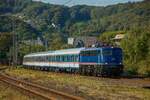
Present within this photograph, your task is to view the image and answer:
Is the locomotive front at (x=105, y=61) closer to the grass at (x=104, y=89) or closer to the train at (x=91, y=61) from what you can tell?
the train at (x=91, y=61)

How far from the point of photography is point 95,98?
21078 millimetres

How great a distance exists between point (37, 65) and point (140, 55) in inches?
1024

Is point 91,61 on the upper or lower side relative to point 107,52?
lower

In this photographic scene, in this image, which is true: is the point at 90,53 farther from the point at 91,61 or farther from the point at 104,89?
the point at 104,89

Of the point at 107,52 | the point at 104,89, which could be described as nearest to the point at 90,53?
the point at 107,52

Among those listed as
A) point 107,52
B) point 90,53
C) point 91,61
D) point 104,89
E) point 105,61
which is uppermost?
point 107,52

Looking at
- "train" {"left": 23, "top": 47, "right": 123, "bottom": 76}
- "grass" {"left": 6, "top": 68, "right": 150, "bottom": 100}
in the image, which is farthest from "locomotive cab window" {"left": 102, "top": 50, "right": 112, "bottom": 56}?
"grass" {"left": 6, "top": 68, "right": 150, "bottom": 100}

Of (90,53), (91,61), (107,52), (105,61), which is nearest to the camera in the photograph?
(105,61)

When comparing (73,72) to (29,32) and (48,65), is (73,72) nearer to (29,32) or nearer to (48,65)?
(48,65)

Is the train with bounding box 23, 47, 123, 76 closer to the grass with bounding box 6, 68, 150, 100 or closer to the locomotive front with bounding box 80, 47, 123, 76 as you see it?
the locomotive front with bounding box 80, 47, 123, 76

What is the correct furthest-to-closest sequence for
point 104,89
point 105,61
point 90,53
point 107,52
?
point 90,53 < point 107,52 < point 105,61 < point 104,89

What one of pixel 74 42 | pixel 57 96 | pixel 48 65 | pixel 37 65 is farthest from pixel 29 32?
pixel 57 96

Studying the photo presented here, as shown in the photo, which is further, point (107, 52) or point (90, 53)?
point (90, 53)

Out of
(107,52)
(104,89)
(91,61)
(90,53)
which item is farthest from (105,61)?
(104,89)
